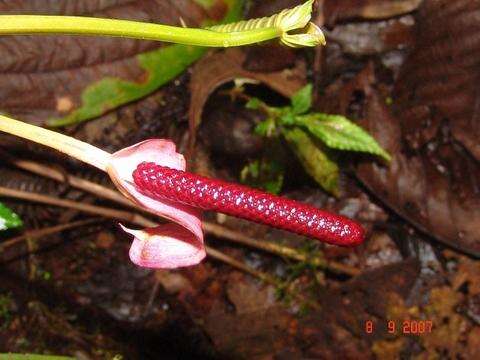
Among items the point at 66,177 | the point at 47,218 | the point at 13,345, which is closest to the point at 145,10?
the point at 66,177

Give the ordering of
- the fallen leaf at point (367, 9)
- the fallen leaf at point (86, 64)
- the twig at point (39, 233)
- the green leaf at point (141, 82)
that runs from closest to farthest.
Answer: the fallen leaf at point (86, 64) → the green leaf at point (141, 82) → the twig at point (39, 233) → the fallen leaf at point (367, 9)

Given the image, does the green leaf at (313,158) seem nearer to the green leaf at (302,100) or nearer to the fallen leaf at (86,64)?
the green leaf at (302,100)

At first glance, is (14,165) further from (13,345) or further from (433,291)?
(433,291)

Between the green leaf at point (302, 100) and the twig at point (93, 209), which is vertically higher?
the green leaf at point (302, 100)

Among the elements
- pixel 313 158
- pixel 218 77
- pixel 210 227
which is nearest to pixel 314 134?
pixel 313 158

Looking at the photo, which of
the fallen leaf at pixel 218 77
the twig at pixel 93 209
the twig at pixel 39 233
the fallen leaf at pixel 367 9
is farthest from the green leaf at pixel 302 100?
the twig at pixel 39 233

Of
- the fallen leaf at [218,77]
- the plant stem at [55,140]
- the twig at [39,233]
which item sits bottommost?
the plant stem at [55,140]

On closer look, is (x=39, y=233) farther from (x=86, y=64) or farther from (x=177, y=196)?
(x=177, y=196)
